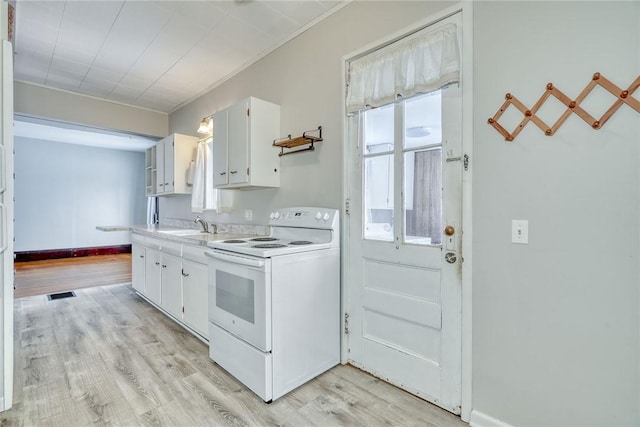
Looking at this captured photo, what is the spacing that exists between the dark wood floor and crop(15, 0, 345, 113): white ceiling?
2727 millimetres

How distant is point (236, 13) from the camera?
7.72ft

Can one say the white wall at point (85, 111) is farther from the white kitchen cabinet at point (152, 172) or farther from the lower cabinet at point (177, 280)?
the lower cabinet at point (177, 280)

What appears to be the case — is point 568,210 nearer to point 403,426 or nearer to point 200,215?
point 403,426

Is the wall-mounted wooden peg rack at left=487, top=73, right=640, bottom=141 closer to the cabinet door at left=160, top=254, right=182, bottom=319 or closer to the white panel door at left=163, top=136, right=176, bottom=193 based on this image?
the cabinet door at left=160, top=254, right=182, bottom=319

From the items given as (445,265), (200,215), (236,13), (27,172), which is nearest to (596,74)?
(445,265)

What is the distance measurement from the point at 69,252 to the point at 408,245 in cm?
800

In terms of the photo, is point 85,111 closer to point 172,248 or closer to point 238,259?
point 172,248

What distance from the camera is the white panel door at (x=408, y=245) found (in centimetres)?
173

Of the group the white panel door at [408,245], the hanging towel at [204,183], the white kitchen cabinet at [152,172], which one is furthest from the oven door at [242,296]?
the white kitchen cabinet at [152,172]

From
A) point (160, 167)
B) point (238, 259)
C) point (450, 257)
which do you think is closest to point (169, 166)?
point (160, 167)

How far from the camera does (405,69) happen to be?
1878 mm

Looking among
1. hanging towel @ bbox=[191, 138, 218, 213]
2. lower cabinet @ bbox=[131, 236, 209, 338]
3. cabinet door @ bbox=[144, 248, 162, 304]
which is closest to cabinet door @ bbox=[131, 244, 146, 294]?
lower cabinet @ bbox=[131, 236, 209, 338]

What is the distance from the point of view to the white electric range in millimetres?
1834

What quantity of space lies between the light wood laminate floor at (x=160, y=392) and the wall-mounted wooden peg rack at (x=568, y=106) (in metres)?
1.55
